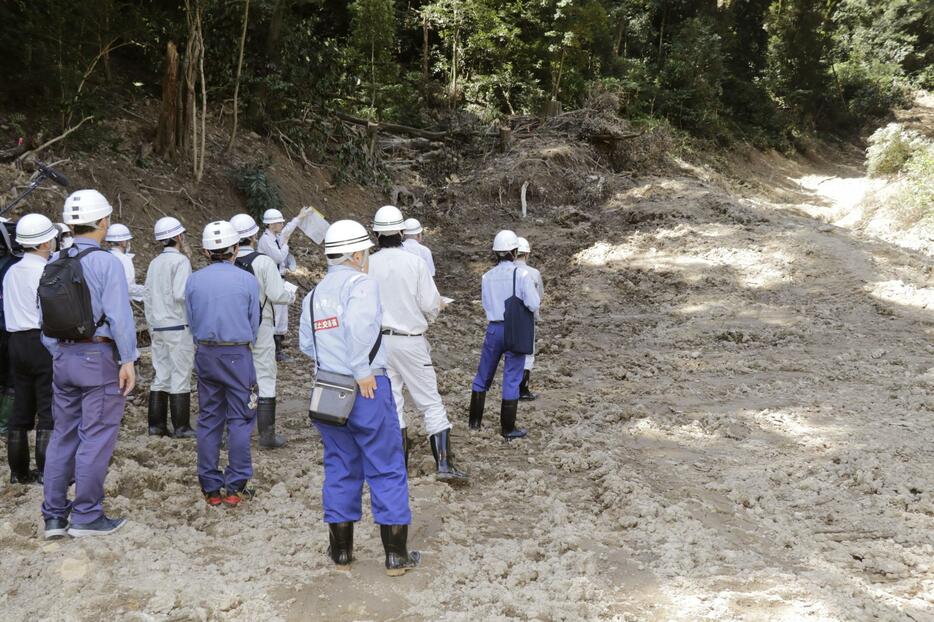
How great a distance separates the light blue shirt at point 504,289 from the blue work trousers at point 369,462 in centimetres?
257

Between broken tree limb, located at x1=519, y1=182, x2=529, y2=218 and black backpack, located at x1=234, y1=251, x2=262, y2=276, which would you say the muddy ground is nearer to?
black backpack, located at x1=234, y1=251, x2=262, y2=276

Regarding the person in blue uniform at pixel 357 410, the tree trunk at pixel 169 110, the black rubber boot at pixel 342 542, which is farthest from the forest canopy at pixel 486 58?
the black rubber boot at pixel 342 542

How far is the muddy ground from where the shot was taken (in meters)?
3.43

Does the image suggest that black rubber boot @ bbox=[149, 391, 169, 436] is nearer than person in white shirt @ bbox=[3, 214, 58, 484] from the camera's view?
No

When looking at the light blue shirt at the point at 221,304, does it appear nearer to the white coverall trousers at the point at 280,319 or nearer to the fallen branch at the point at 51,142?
the white coverall trousers at the point at 280,319

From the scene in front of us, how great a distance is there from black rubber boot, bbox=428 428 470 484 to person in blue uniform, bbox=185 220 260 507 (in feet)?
4.42

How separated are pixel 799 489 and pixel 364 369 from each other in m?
3.34

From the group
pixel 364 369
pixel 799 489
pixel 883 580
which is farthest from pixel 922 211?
pixel 364 369

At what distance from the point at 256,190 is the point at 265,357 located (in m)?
7.41

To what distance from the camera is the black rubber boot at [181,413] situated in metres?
5.98

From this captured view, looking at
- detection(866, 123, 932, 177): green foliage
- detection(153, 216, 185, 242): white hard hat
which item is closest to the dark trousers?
detection(153, 216, 185, 242): white hard hat

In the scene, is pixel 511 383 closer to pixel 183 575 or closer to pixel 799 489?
pixel 799 489

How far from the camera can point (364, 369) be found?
11.5 ft

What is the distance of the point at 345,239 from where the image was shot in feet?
11.9
